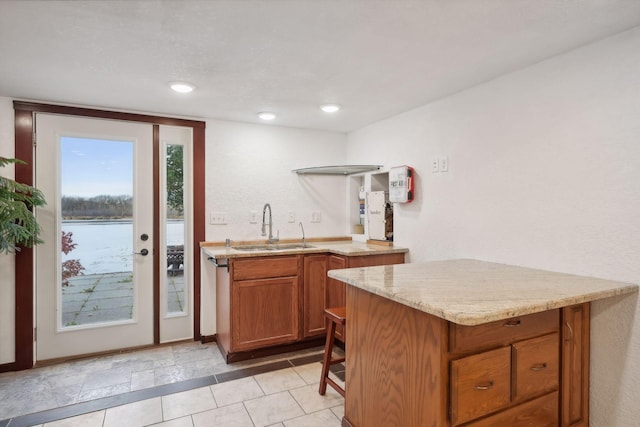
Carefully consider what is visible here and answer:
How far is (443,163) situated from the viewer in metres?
2.71

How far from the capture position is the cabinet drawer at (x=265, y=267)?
2.79 m

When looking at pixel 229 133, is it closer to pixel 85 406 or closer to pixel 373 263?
pixel 373 263

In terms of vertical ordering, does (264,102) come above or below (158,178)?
above

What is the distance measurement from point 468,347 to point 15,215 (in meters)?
2.78

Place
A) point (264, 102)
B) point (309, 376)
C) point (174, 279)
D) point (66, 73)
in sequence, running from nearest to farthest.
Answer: point (66, 73) < point (309, 376) < point (264, 102) < point (174, 279)

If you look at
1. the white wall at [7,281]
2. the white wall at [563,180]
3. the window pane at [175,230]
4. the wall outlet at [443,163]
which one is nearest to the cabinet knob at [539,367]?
the white wall at [563,180]

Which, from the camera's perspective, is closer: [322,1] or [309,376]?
[322,1]

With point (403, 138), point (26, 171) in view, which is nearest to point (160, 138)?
point (26, 171)

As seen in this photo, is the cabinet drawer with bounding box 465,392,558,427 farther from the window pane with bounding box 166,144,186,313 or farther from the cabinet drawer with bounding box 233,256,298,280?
the window pane with bounding box 166,144,186,313

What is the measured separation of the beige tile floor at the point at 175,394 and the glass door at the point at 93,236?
25 cm

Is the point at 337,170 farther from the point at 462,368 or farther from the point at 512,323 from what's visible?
the point at 462,368

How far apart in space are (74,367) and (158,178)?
1.62 metres

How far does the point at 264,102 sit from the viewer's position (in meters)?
2.82

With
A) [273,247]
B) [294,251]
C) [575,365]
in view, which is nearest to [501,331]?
[575,365]
